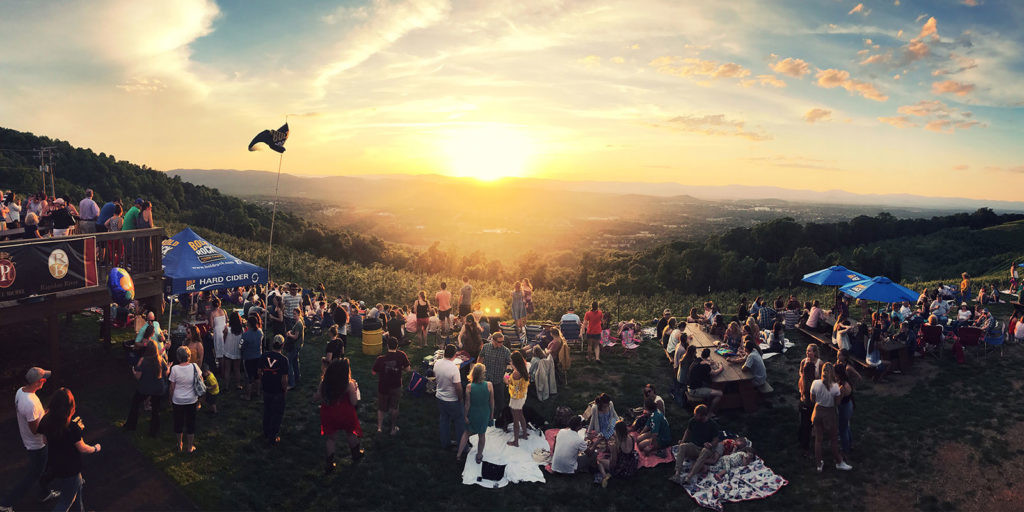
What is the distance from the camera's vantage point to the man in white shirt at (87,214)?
1296 cm

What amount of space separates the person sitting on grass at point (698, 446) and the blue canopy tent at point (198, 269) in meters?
10.8

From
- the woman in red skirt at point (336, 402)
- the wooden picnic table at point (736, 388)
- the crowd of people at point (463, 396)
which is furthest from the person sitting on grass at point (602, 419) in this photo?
the woman in red skirt at point (336, 402)

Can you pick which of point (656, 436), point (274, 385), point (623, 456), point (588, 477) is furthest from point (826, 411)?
point (274, 385)

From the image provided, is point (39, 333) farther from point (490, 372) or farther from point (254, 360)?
point (490, 372)

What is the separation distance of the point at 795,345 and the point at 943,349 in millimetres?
3697

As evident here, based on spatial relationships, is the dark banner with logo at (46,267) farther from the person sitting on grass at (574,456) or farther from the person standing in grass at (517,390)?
the person sitting on grass at (574,456)

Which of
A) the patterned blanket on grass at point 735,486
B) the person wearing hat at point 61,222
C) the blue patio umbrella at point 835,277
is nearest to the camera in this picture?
the patterned blanket on grass at point 735,486

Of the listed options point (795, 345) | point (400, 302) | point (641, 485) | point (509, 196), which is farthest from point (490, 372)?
point (509, 196)

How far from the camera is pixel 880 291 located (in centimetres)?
1404

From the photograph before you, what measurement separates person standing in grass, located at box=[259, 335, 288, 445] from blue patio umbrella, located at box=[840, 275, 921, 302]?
1417 cm

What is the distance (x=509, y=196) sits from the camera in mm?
199625

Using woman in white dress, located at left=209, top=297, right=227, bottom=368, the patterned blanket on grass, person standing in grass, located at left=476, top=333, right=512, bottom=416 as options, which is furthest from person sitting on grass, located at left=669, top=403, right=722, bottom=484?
woman in white dress, located at left=209, top=297, right=227, bottom=368

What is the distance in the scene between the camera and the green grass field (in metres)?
7.91

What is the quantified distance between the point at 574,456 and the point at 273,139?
12.8 m
